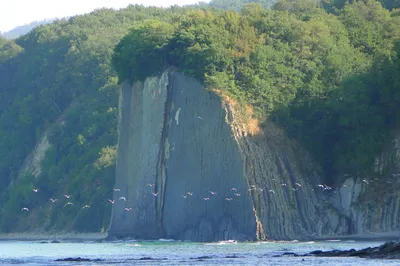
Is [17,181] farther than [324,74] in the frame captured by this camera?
Yes

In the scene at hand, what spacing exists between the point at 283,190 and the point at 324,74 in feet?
39.9

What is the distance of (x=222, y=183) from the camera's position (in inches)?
3440

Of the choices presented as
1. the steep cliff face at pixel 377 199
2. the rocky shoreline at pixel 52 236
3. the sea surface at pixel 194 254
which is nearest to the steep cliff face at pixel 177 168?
the sea surface at pixel 194 254

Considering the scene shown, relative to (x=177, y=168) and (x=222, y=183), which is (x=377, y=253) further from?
(x=177, y=168)

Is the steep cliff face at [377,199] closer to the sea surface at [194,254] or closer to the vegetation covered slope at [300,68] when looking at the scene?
the vegetation covered slope at [300,68]

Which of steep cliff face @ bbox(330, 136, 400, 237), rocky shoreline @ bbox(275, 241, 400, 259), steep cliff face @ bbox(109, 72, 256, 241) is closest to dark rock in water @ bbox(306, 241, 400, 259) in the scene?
rocky shoreline @ bbox(275, 241, 400, 259)

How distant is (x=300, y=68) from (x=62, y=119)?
160 ft

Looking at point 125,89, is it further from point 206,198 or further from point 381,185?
point 381,185

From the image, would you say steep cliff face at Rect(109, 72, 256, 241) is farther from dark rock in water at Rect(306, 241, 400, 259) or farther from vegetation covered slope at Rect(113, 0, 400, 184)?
dark rock in water at Rect(306, 241, 400, 259)

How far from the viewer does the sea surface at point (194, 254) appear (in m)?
61.1

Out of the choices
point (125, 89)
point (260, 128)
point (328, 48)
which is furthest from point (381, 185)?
point (125, 89)

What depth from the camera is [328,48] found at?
98.7 metres

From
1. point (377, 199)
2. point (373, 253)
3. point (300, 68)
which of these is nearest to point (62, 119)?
point (300, 68)

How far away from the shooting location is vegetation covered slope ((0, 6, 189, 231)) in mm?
124750
